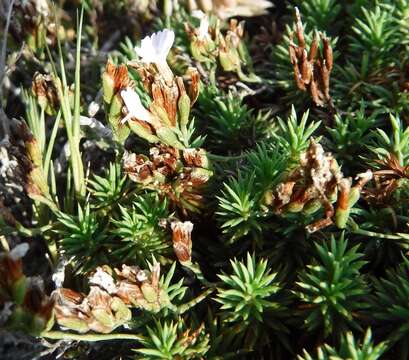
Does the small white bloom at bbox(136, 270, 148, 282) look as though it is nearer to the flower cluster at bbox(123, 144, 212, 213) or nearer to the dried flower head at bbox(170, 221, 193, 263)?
the dried flower head at bbox(170, 221, 193, 263)

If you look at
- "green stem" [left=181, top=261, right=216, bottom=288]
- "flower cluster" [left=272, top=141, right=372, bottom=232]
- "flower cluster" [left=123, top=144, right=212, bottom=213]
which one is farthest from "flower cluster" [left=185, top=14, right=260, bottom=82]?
"green stem" [left=181, top=261, right=216, bottom=288]

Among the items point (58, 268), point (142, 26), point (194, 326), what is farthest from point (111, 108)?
point (142, 26)

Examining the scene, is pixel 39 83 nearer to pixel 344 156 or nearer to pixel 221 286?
pixel 221 286

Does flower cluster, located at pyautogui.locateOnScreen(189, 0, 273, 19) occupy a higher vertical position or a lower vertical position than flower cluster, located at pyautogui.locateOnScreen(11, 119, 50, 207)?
higher

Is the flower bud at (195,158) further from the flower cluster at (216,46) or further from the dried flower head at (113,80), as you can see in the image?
the flower cluster at (216,46)

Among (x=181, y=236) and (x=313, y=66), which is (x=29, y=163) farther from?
(x=313, y=66)
